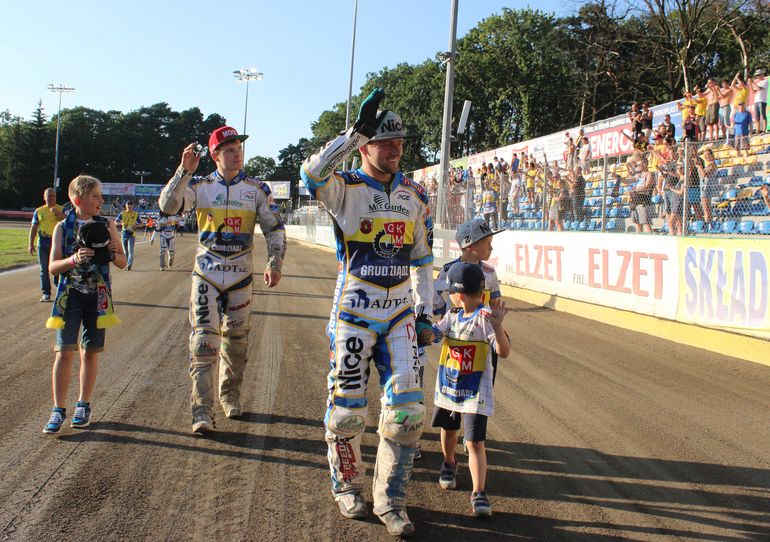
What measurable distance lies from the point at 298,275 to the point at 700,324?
12666 mm

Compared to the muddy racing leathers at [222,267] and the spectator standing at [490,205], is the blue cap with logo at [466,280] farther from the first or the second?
the spectator standing at [490,205]

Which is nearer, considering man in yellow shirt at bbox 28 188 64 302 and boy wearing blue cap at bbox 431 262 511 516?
boy wearing blue cap at bbox 431 262 511 516

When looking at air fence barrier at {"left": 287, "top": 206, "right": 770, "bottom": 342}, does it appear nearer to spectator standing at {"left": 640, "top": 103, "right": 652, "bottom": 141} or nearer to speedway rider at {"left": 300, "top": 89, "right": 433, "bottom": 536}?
speedway rider at {"left": 300, "top": 89, "right": 433, "bottom": 536}

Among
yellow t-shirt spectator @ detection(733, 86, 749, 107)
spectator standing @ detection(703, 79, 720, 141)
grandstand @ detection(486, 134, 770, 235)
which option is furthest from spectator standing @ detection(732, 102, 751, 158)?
grandstand @ detection(486, 134, 770, 235)

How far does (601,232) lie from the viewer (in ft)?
40.0

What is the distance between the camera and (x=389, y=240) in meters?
3.74

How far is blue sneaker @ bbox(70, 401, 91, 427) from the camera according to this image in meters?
4.88

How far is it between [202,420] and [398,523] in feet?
6.97

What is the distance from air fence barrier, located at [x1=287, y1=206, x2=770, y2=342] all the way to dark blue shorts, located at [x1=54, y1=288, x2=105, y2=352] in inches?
163

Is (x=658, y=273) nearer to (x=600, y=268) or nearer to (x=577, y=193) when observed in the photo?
(x=600, y=268)

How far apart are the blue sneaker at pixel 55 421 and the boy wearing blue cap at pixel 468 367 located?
299 cm

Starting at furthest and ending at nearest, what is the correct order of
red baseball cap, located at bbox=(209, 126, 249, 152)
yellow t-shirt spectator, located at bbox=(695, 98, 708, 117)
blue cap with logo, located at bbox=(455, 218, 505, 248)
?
1. yellow t-shirt spectator, located at bbox=(695, 98, 708, 117)
2. red baseball cap, located at bbox=(209, 126, 249, 152)
3. blue cap with logo, located at bbox=(455, 218, 505, 248)

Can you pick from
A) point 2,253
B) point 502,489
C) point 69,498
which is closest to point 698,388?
point 502,489

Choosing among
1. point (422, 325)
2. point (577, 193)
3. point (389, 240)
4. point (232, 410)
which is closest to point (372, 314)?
point (422, 325)
